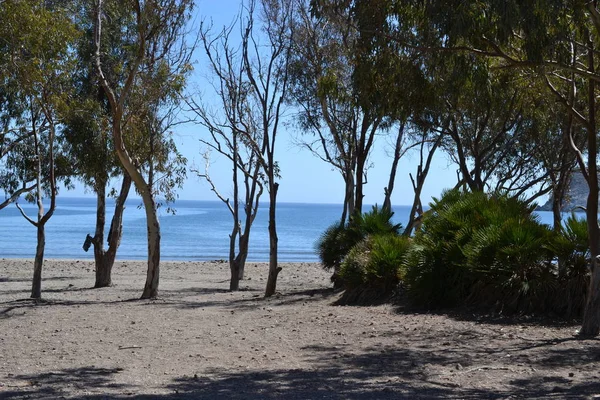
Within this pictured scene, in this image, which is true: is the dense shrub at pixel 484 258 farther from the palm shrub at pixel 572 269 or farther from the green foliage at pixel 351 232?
the green foliage at pixel 351 232

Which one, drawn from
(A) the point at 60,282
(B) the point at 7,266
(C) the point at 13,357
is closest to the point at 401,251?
(C) the point at 13,357

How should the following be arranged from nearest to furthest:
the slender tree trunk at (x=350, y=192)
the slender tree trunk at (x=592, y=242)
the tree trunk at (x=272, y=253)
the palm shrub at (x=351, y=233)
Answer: the slender tree trunk at (x=592, y=242), the palm shrub at (x=351, y=233), the tree trunk at (x=272, y=253), the slender tree trunk at (x=350, y=192)

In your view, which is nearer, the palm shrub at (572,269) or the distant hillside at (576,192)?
the palm shrub at (572,269)

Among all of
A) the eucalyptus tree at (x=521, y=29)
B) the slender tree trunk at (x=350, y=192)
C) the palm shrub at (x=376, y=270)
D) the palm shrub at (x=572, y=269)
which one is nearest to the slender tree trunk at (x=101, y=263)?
the slender tree trunk at (x=350, y=192)

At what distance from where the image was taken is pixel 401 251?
13562mm

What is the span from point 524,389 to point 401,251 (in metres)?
6.99

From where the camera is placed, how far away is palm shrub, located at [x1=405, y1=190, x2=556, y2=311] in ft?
35.6

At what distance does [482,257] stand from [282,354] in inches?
155

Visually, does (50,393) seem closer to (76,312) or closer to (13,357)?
(13,357)

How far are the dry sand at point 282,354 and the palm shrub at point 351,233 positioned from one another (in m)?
2.42

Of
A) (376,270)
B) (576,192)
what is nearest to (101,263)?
(376,270)

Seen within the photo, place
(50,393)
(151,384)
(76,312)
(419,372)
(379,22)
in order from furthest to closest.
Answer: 1. (76,312)
2. (379,22)
3. (419,372)
4. (151,384)
5. (50,393)

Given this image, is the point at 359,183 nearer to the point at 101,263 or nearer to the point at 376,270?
the point at 376,270

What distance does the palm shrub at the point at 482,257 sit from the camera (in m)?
10.8
